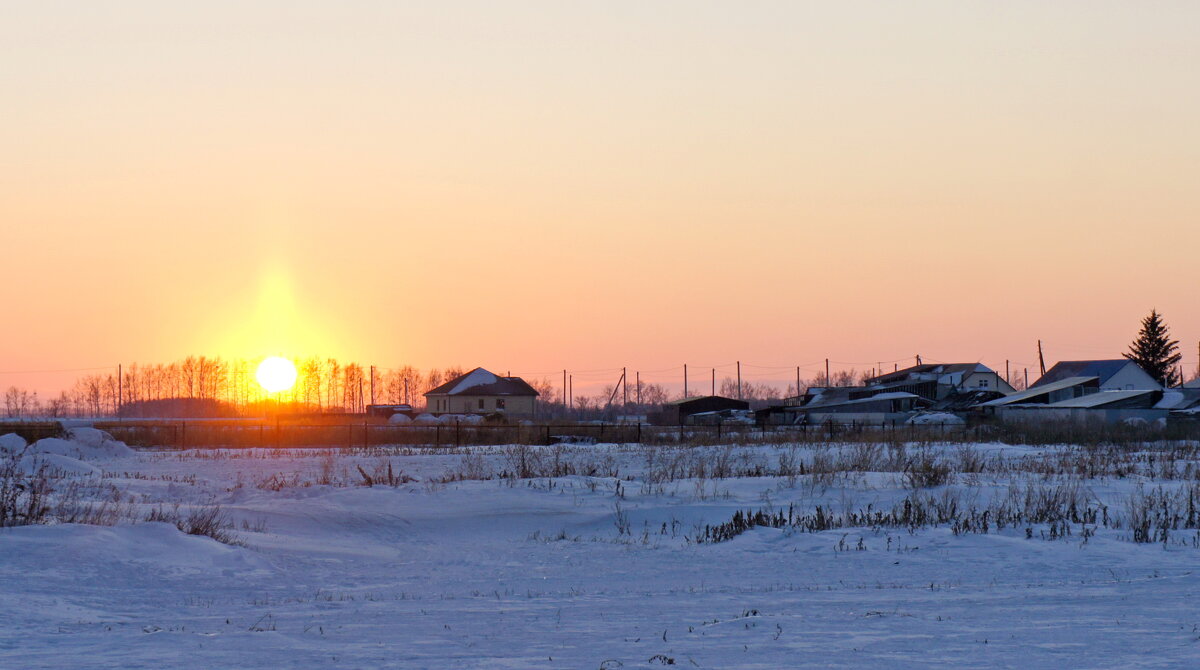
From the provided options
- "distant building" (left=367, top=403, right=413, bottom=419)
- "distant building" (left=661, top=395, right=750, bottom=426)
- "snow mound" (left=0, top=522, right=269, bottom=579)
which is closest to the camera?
"snow mound" (left=0, top=522, right=269, bottom=579)

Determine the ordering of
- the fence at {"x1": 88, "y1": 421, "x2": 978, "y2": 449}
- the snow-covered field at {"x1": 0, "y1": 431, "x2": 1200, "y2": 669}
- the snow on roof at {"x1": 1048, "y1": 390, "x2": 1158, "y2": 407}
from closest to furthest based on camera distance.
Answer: the snow-covered field at {"x1": 0, "y1": 431, "x2": 1200, "y2": 669} → the fence at {"x1": 88, "y1": 421, "x2": 978, "y2": 449} → the snow on roof at {"x1": 1048, "y1": 390, "x2": 1158, "y2": 407}

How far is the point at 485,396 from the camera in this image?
104 meters

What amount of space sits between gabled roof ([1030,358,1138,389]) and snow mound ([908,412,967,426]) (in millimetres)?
Answer: 18371

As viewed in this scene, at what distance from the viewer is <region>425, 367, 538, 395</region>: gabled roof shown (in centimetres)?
10431

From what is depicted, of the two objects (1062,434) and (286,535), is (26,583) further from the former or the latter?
(1062,434)

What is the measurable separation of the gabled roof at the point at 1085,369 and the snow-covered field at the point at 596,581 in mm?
63351

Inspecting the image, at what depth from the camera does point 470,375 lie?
351 ft

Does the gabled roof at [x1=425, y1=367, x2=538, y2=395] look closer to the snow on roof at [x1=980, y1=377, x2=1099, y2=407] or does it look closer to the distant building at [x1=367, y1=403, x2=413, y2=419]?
the distant building at [x1=367, y1=403, x2=413, y2=419]

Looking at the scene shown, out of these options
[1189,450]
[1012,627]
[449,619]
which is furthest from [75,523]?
[1189,450]

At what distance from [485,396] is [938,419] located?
50.5 meters

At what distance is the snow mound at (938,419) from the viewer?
5885 cm

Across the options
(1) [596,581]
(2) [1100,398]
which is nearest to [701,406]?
(2) [1100,398]

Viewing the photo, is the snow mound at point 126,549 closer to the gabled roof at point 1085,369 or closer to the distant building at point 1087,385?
the distant building at point 1087,385

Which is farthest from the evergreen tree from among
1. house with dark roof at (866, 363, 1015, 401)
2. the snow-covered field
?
the snow-covered field
